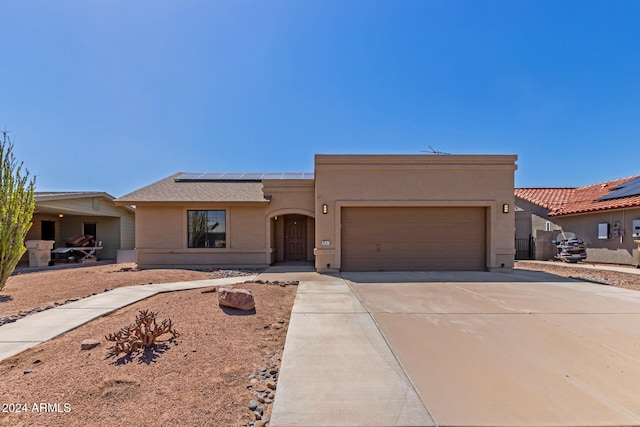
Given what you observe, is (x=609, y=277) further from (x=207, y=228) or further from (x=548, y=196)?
(x=207, y=228)

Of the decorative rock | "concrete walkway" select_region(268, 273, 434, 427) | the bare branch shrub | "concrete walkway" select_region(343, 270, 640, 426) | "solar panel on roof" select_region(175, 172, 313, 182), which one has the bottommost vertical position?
"concrete walkway" select_region(343, 270, 640, 426)

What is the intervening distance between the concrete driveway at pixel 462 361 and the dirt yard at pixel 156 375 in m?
0.44

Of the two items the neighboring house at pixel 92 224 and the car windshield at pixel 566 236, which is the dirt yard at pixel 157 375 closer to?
the neighboring house at pixel 92 224

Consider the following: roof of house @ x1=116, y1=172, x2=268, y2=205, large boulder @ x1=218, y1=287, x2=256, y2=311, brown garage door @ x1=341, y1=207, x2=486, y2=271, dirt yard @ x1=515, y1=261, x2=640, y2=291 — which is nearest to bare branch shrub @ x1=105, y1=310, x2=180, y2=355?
large boulder @ x1=218, y1=287, x2=256, y2=311

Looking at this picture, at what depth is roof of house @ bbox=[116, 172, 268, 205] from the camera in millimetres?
12242

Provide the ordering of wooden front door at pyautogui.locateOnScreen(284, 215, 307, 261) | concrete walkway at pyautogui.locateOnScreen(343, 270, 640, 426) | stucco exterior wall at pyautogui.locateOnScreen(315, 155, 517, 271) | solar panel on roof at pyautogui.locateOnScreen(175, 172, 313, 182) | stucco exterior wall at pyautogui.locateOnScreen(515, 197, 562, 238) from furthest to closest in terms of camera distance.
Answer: stucco exterior wall at pyautogui.locateOnScreen(515, 197, 562, 238) < solar panel on roof at pyautogui.locateOnScreen(175, 172, 313, 182) < wooden front door at pyautogui.locateOnScreen(284, 215, 307, 261) < stucco exterior wall at pyautogui.locateOnScreen(315, 155, 517, 271) < concrete walkway at pyautogui.locateOnScreen(343, 270, 640, 426)

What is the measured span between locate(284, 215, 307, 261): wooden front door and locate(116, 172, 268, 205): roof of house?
2.29 metres

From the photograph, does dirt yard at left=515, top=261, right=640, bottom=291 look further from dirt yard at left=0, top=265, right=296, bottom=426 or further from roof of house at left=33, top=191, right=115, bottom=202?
roof of house at left=33, top=191, right=115, bottom=202

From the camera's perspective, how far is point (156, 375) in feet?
10.8

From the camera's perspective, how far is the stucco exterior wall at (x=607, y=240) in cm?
1319

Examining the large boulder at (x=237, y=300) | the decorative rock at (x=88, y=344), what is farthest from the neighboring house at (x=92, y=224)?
the decorative rock at (x=88, y=344)

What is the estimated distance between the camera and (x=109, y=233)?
747 inches

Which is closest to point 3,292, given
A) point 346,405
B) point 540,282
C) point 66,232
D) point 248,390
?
point 248,390

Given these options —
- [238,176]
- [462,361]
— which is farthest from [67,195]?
[462,361]
